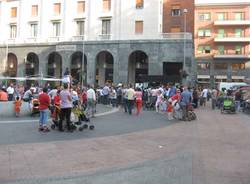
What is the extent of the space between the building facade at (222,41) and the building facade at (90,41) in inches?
773

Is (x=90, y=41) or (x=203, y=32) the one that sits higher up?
(x=203, y=32)

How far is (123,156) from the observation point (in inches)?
400

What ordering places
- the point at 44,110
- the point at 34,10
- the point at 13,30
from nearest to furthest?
the point at 44,110 < the point at 34,10 < the point at 13,30

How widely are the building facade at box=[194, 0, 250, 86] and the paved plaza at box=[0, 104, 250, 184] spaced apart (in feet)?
178

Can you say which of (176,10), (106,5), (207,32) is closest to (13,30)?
(106,5)

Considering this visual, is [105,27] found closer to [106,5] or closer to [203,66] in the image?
[106,5]

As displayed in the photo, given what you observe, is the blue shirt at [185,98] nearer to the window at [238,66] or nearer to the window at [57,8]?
the window at [57,8]

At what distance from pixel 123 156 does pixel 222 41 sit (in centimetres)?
6146

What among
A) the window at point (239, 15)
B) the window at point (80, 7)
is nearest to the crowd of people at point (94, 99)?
the window at point (80, 7)

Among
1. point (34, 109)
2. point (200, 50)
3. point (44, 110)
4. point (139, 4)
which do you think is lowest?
point (34, 109)

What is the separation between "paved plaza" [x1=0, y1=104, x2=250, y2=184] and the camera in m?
7.92

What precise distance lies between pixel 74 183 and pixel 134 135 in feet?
21.8

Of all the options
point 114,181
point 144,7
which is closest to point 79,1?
point 144,7

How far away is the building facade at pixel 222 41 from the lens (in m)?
67.7
